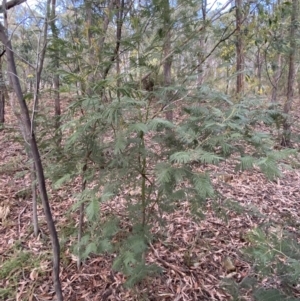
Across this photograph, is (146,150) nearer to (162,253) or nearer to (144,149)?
(144,149)

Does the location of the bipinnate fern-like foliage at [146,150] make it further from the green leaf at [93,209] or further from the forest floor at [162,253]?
the forest floor at [162,253]

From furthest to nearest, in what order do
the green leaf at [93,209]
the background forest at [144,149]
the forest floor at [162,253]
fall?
1. the forest floor at [162,253]
2. the background forest at [144,149]
3. the green leaf at [93,209]

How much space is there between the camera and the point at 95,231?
165 centimetres

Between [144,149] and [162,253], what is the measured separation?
54.6 inches

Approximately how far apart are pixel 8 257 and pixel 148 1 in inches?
96.0

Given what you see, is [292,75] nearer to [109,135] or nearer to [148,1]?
[148,1]

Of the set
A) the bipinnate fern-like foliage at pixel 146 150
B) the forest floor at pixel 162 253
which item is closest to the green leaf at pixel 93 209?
the bipinnate fern-like foliage at pixel 146 150

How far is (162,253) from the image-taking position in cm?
240

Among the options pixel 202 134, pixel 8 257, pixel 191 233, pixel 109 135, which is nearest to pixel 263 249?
pixel 202 134

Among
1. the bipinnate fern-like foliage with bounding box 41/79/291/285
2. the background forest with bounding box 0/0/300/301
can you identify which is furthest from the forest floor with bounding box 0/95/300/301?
the bipinnate fern-like foliage with bounding box 41/79/291/285

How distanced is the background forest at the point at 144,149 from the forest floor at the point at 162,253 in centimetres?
1

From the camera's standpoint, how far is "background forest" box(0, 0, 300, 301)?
3.95 feet

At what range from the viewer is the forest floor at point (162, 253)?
202 centimetres

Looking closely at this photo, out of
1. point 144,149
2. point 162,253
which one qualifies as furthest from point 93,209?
point 162,253
